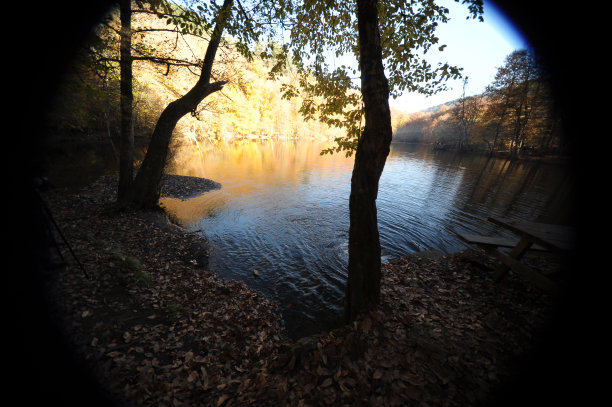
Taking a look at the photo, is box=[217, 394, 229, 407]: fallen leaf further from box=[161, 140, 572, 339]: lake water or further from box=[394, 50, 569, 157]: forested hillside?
box=[394, 50, 569, 157]: forested hillside

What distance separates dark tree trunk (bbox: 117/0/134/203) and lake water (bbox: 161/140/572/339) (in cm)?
331

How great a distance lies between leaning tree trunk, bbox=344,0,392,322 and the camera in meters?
3.55

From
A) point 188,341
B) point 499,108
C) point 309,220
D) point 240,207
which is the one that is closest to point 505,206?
point 309,220

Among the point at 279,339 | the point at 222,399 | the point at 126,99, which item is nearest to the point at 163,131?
the point at 126,99

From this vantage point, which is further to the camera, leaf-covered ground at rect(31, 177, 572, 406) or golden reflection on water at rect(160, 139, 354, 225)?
golden reflection on water at rect(160, 139, 354, 225)

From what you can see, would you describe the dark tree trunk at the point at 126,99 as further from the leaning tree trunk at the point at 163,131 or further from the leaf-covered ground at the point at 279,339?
the leaf-covered ground at the point at 279,339

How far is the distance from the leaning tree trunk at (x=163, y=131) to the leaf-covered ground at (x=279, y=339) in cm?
423

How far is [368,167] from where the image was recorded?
3883 millimetres

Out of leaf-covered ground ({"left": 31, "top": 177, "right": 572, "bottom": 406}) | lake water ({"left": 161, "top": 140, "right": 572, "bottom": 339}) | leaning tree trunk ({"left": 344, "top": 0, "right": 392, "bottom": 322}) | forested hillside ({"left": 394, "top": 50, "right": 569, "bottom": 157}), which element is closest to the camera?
leaf-covered ground ({"left": 31, "top": 177, "right": 572, "bottom": 406})

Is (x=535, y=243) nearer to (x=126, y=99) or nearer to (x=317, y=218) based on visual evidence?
(x=317, y=218)

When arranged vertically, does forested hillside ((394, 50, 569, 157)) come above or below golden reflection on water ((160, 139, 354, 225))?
above

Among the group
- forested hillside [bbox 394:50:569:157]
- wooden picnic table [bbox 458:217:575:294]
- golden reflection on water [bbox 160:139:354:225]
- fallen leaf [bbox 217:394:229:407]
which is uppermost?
forested hillside [bbox 394:50:569:157]

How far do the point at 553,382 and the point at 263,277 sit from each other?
23.6ft

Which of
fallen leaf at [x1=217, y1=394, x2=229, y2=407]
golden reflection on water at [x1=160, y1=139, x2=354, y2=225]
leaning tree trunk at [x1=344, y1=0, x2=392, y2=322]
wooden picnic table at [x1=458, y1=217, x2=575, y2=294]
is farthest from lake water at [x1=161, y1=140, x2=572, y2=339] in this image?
wooden picnic table at [x1=458, y1=217, x2=575, y2=294]
